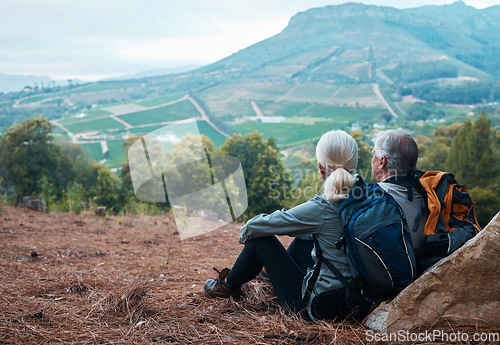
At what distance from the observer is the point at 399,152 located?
239 cm

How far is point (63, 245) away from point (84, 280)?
206 cm

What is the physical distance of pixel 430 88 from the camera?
11219 cm

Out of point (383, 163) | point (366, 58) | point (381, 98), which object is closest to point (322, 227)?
point (383, 163)

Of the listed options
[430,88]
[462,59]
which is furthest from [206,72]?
[462,59]

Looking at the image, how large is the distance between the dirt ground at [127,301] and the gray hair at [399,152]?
0.98 meters

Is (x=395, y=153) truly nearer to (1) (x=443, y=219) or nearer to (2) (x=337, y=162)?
(2) (x=337, y=162)

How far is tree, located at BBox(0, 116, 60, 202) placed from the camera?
3164cm

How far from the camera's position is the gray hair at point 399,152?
239cm

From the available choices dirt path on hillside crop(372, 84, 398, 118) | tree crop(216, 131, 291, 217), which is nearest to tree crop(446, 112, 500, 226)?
tree crop(216, 131, 291, 217)

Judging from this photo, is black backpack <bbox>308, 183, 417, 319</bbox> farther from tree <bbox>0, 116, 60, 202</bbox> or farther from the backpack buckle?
tree <bbox>0, 116, 60, 202</bbox>

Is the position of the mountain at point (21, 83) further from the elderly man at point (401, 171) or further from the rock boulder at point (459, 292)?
the rock boulder at point (459, 292)

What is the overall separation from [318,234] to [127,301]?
1.37 metres

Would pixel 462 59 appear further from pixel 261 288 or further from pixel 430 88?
pixel 261 288

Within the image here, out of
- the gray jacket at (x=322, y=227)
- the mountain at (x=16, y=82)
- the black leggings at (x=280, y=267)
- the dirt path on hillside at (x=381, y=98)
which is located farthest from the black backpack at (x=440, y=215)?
the mountain at (x=16, y=82)
